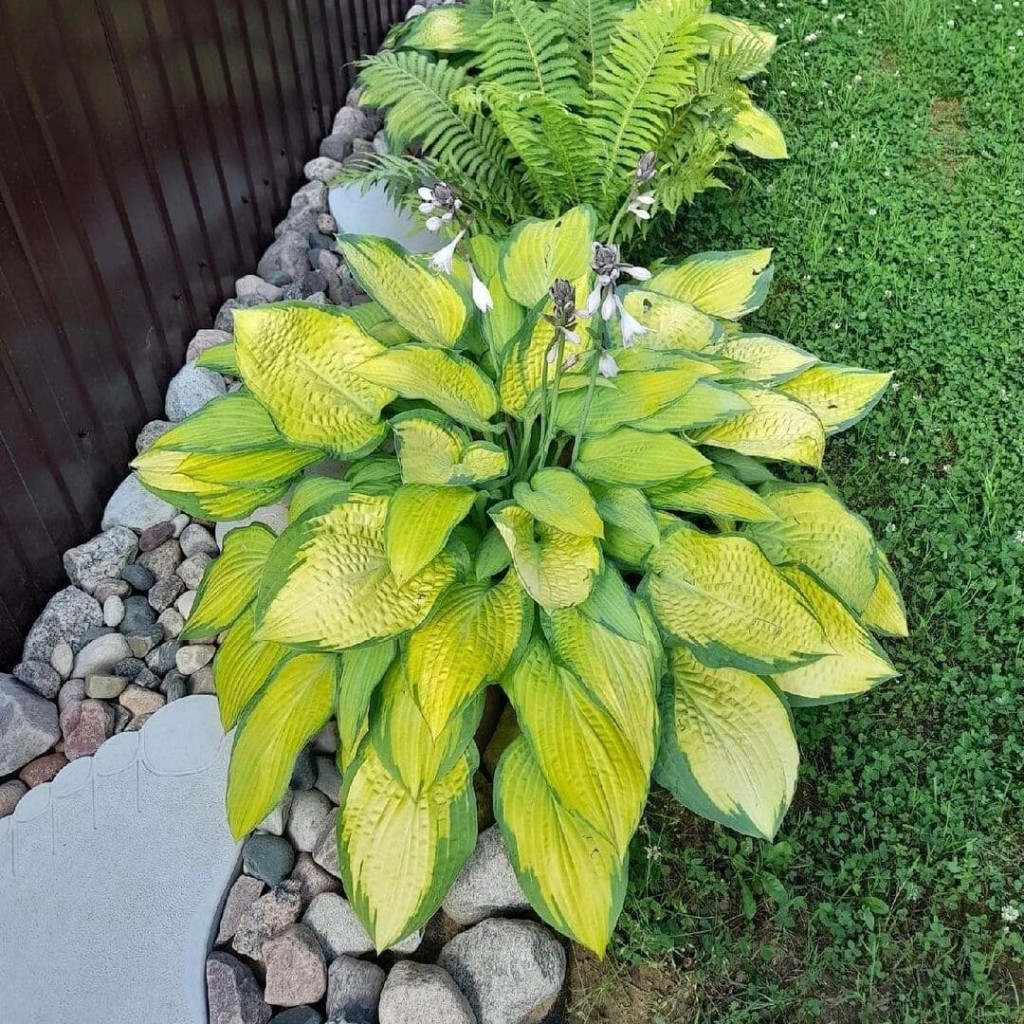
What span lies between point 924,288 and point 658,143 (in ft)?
3.31

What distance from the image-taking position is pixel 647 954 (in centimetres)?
183

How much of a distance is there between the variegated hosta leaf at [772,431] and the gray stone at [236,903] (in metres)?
1.32

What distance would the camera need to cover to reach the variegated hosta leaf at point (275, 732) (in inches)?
71.3

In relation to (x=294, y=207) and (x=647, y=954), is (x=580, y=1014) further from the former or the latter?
(x=294, y=207)

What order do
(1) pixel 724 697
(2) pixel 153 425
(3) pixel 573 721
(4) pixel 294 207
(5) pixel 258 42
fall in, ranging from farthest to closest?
(4) pixel 294 207 → (5) pixel 258 42 → (2) pixel 153 425 → (1) pixel 724 697 → (3) pixel 573 721

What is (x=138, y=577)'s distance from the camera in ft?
7.84

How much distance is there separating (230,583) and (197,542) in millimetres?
448

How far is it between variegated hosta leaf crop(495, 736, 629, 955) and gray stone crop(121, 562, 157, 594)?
3.70ft

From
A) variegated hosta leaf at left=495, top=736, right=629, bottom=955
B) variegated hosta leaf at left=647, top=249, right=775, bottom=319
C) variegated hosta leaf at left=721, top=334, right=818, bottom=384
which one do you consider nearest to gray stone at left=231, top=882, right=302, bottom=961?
variegated hosta leaf at left=495, top=736, right=629, bottom=955

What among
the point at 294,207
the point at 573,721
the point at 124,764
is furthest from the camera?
the point at 294,207

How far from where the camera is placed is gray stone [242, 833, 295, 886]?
1888 mm

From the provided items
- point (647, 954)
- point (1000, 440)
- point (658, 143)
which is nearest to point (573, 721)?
point (647, 954)

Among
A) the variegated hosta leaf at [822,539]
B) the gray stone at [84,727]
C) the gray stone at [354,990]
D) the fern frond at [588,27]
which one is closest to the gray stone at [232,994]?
the gray stone at [354,990]

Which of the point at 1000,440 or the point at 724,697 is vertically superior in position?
the point at 724,697
